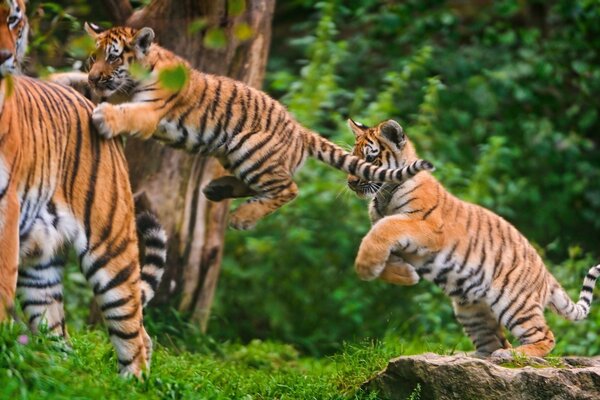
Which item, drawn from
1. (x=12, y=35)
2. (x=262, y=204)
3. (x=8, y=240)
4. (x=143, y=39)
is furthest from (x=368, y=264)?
(x=12, y=35)

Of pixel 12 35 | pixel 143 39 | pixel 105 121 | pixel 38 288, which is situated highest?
pixel 143 39

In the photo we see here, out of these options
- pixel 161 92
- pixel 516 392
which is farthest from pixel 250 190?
pixel 516 392

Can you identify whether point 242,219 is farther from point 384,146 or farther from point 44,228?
point 44,228

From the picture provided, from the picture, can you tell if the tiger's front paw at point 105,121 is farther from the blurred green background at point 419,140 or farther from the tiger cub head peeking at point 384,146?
the tiger cub head peeking at point 384,146

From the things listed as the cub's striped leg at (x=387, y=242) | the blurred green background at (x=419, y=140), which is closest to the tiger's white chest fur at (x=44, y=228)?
the cub's striped leg at (x=387, y=242)

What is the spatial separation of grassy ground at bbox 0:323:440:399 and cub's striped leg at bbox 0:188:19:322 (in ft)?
0.62

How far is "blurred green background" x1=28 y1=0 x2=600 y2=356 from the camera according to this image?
10.6 meters

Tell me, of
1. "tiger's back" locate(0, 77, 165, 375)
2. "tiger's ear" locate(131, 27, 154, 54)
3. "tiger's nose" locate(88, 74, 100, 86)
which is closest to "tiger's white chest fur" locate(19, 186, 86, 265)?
"tiger's back" locate(0, 77, 165, 375)

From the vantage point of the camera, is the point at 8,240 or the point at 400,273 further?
the point at 400,273

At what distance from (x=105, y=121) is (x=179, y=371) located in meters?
1.69

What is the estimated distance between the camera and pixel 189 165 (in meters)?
8.16

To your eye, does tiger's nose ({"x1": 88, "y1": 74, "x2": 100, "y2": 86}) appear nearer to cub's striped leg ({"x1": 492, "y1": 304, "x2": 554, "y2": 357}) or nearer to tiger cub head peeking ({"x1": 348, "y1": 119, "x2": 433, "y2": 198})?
tiger cub head peeking ({"x1": 348, "y1": 119, "x2": 433, "y2": 198})

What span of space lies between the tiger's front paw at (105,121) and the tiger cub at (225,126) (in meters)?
0.27

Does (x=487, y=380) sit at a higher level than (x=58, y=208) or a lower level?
lower
